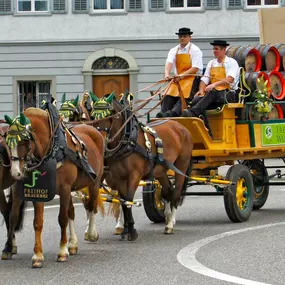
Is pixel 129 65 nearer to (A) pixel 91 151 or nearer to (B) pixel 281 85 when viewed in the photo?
(B) pixel 281 85

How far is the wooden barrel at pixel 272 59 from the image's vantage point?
16.4 metres

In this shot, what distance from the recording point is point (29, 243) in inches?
497

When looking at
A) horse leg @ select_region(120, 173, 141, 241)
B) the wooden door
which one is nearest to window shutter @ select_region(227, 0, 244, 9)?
the wooden door

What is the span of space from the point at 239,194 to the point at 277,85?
7.61 feet

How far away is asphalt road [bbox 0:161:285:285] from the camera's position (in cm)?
981

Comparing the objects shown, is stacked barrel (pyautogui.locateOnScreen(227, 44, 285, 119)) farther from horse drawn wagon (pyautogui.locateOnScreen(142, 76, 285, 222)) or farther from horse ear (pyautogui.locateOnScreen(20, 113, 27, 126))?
horse ear (pyautogui.locateOnScreen(20, 113, 27, 126))

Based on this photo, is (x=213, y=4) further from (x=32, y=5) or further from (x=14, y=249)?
(x=14, y=249)

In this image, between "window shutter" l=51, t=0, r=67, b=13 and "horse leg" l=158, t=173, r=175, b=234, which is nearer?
"horse leg" l=158, t=173, r=175, b=234

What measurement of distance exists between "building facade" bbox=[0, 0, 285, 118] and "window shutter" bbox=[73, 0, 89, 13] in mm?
34

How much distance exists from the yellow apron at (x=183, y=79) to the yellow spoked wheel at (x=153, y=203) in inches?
55.1

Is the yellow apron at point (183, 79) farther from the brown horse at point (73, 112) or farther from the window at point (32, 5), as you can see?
the window at point (32, 5)

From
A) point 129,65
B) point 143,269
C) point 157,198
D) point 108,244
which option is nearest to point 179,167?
point 157,198

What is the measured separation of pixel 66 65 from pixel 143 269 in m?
26.0

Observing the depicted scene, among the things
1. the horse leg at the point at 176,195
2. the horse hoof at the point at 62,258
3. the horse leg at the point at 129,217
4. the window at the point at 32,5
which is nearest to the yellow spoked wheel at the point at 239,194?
the horse leg at the point at 176,195
